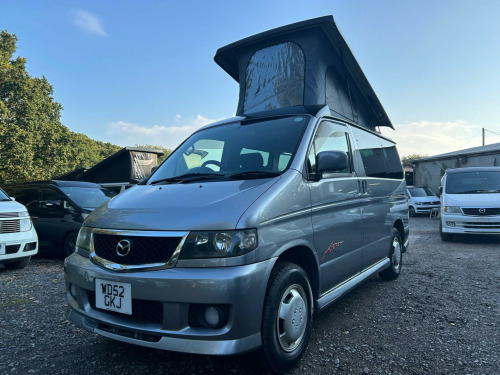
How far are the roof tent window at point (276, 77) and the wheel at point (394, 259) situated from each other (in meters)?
2.38

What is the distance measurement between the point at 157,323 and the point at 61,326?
1877 millimetres

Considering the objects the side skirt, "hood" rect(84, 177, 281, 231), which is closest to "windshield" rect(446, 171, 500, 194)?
the side skirt

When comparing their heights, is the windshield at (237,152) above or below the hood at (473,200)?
above

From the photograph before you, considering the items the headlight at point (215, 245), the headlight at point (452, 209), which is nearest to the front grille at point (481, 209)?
the headlight at point (452, 209)

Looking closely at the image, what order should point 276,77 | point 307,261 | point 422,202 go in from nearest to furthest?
point 307,261, point 276,77, point 422,202

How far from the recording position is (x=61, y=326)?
11.1ft

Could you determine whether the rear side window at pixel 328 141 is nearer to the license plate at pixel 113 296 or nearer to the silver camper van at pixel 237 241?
the silver camper van at pixel 237 241

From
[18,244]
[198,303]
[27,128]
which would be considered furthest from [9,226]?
[27,128]

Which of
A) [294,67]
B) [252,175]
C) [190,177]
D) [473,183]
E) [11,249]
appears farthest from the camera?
[473,183]

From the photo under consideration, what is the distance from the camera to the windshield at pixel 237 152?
2.77 meters

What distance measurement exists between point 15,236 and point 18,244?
0.14 m

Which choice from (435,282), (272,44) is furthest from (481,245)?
(272,44)

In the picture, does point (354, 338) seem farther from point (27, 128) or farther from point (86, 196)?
point (27, 128)

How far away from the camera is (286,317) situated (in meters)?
2.32
